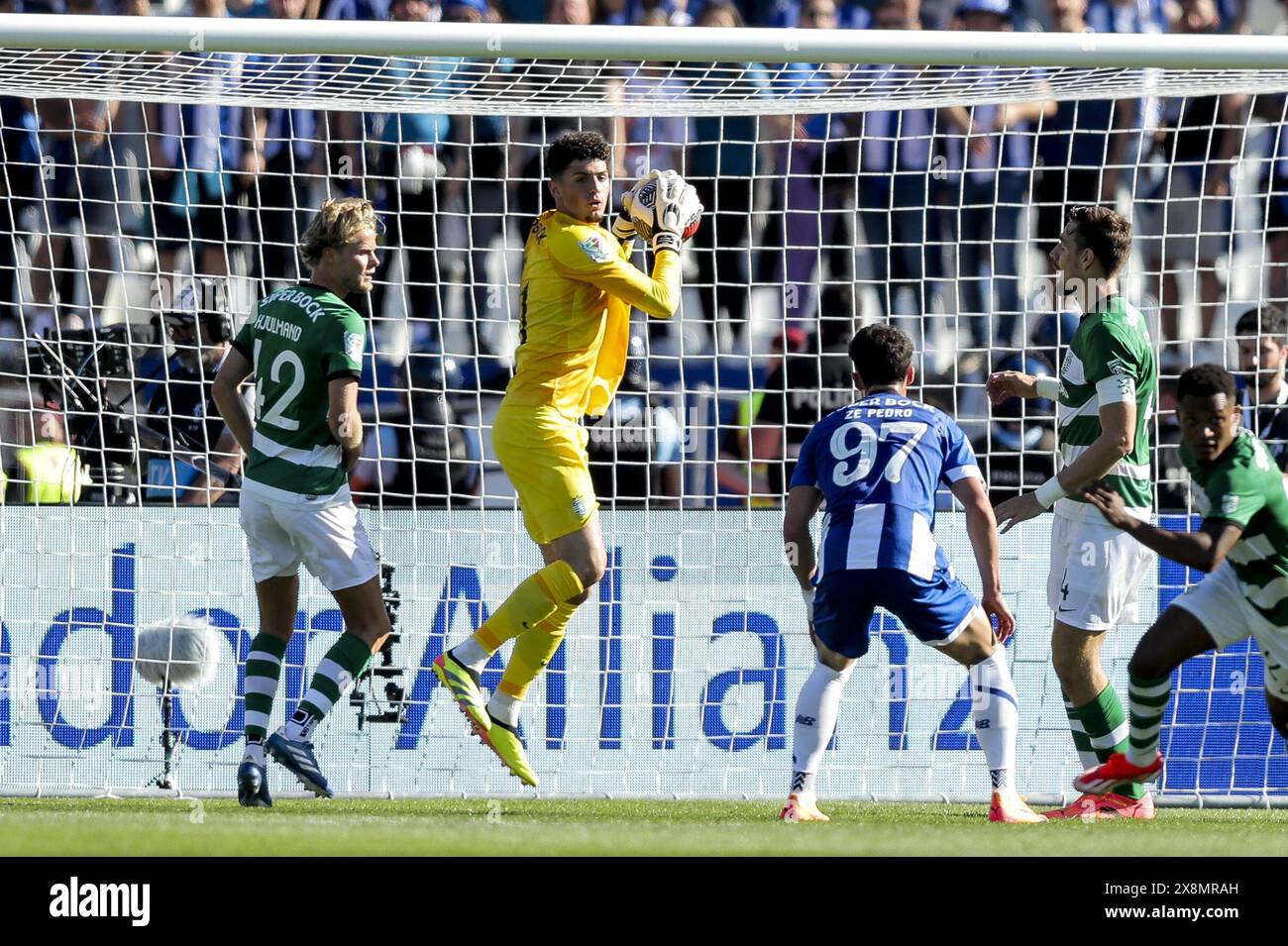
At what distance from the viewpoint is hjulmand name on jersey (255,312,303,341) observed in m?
6.00

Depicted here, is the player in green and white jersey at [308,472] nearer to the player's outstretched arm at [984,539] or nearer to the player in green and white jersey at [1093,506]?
the player's outstretched arm at [984,539]

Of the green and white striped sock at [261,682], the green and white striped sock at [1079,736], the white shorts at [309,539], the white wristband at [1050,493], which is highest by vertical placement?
the white wristband at [1050,493]

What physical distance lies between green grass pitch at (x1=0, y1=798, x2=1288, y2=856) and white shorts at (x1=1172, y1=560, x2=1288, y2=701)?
0.56 m

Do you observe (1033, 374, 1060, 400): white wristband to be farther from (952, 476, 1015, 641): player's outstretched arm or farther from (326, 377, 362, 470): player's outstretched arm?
(326, 377, 362, 470): player's outstretched arm

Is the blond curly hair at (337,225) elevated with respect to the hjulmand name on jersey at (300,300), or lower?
elevated

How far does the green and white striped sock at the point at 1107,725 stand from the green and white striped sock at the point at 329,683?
272cm

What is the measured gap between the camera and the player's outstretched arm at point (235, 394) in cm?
617

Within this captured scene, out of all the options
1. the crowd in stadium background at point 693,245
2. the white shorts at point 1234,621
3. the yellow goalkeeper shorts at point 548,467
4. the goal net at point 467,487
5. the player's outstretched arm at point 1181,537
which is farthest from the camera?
the crowd in stadium background at point 693,245

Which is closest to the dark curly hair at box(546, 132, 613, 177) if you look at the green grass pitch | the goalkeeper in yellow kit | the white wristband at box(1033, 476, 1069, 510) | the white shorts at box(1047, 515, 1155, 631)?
the goalkeeper in yellow kit

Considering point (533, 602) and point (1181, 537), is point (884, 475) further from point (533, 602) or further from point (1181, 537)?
point (533, 602)

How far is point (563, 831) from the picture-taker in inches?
211

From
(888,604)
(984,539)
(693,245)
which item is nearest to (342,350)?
(888,604)

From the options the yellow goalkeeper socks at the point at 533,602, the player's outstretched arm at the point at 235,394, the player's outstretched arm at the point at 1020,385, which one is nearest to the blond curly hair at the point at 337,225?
the player's outstretched arm at the point at 235,394

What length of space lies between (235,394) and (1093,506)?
322 cm
